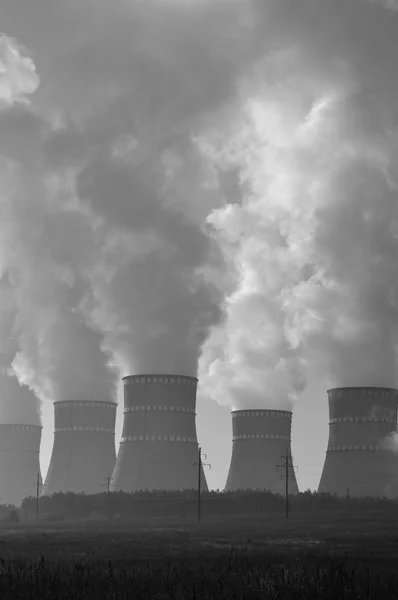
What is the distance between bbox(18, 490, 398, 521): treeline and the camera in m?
54.2

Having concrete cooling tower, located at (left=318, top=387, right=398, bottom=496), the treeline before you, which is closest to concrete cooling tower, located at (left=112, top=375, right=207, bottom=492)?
the treeline

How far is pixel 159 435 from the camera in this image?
4997 centimetres

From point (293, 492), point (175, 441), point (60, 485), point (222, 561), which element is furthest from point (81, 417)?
point (222, 561)

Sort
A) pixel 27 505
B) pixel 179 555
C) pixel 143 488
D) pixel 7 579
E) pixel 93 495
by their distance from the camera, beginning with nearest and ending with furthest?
pixel 7 579 < pixel 179 555 < pixel 143 488 < pixel 93 495 < pixel 27 505

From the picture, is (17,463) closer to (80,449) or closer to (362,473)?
(80,449)

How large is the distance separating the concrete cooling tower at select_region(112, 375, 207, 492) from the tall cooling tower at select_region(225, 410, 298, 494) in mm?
6636

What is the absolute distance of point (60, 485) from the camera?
56.3m

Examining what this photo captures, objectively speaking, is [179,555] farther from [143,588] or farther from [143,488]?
[143,488]

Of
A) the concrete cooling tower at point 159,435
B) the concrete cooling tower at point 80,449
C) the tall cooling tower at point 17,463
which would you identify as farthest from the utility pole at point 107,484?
the tall cooling tower at point 17,463

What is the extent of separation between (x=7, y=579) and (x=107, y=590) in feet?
4.88

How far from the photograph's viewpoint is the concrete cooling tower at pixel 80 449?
5547 centimetres

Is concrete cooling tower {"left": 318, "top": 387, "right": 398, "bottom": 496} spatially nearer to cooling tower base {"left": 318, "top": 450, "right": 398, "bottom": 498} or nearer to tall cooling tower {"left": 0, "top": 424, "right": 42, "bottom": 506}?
cooling tower base {"left": 318, "top": 450, "right": 398, "bottom": 498}

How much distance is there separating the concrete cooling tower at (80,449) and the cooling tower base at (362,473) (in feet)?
44.5

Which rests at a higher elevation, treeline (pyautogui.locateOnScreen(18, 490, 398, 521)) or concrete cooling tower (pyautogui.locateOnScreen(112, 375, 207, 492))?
concrete cooling tower (pyautogui.locateOnScreen(112, 375, 207, 492))
